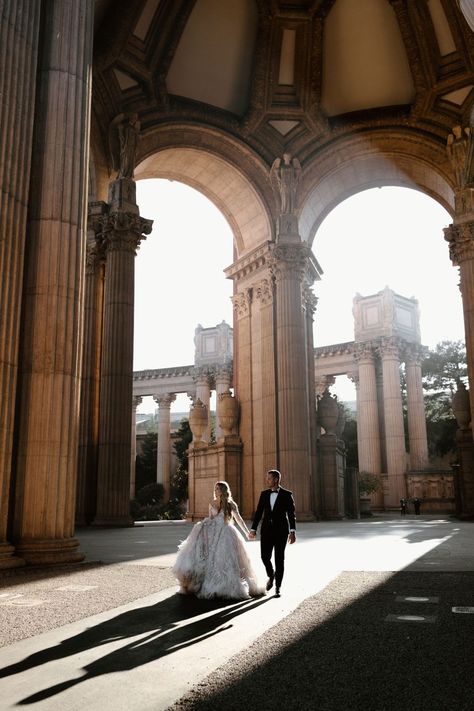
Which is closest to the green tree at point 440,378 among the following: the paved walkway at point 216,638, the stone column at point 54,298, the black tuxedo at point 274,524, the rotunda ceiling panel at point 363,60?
the rotunda ceiling panel at point 363,60

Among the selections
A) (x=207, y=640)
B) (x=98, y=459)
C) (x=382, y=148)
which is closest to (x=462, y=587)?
(x=207, y=640)

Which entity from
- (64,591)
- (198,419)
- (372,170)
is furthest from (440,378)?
(64,591)

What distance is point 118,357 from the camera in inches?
763

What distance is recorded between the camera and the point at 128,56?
21.3 m

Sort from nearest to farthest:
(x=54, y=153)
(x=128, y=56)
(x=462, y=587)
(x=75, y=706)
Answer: (x=75, y=706), (x=462, y=587), (x=54, y=153), (x=128, y=56)

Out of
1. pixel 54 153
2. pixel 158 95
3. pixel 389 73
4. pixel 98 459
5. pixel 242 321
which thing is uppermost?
pixel 389 73

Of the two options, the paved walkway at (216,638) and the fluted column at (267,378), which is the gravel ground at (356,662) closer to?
the paved walkway at (216,638)

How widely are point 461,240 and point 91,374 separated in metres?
13.0

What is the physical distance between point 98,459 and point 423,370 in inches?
1497

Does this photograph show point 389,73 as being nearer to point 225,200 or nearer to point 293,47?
point 293,47

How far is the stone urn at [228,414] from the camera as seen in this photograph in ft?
81.6

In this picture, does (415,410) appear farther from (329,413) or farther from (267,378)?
(267,378)

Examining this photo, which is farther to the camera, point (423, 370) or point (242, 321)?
point (423, 370)

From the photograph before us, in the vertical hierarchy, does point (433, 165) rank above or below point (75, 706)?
above
